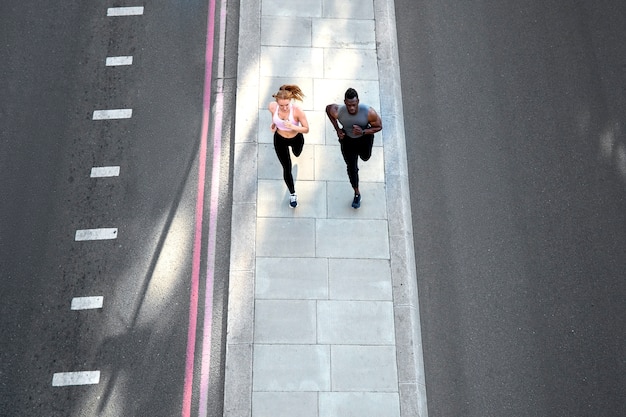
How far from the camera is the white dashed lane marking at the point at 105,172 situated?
1079 centimetres

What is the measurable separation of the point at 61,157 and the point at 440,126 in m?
6.69

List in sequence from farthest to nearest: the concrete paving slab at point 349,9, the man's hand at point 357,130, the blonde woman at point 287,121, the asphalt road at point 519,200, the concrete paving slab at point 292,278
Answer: the concrete paving slab at point 349,9 < the concrete paving slab at point 292,278 < the asphalt road at point 519,200 < the man's hand at point 357,130 < the blonde woman at point 287,121

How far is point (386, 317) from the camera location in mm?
9750

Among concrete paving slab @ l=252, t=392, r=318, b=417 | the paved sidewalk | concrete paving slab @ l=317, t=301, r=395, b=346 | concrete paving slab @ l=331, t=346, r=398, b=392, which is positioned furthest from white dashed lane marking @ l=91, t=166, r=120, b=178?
concrete paving slab @ l=331, t=346, r=398, b=392

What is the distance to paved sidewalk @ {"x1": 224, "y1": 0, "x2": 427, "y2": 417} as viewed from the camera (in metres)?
9.34

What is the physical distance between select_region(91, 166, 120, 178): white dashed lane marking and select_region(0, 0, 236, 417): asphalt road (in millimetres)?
89

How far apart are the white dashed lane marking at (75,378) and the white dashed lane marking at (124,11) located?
22.2ft

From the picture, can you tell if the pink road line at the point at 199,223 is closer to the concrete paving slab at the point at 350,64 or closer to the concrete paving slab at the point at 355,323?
the concrete paving slab at the point at 355,323

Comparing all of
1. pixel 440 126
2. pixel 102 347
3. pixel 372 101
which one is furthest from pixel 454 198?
pixel 102 347

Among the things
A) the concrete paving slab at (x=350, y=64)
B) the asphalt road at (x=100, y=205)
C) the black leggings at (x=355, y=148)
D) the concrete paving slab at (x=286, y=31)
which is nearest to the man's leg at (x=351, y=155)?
the black leggings at (x=355, y=148)

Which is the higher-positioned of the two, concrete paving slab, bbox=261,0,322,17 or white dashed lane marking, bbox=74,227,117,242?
concrete paving slab, bbox=261,0,322,17

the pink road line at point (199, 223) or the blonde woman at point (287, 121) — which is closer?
the blonde woman at point (287, 121)

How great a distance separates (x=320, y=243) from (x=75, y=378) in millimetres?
4302

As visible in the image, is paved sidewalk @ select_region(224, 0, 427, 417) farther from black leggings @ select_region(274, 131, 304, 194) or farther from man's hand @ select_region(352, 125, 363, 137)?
man's hand @ select_region(352, 125, 363, 137)
